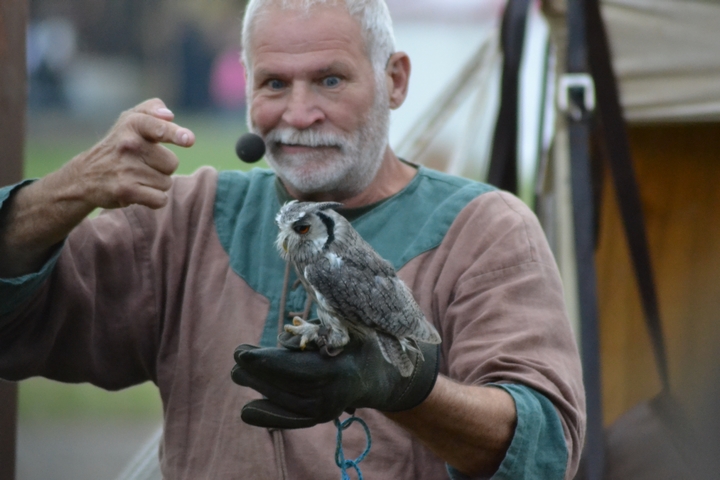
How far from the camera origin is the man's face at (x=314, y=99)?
2199mm

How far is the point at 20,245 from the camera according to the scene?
2.02 metres

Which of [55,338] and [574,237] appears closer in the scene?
[55,338]

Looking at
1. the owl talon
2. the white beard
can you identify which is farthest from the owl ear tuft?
the white beard

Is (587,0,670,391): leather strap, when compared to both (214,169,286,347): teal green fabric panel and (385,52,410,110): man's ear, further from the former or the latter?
(214,169,286,347): teal green fabric panel

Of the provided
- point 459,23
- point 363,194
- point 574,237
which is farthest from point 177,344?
point 459,23

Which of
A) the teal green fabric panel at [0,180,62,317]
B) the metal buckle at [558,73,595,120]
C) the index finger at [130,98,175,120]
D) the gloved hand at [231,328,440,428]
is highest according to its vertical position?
the index finger at [130,98,175,120]

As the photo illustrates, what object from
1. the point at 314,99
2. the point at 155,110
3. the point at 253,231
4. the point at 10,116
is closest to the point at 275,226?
the point at 253,231

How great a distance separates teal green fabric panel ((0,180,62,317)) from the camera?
1.99 m

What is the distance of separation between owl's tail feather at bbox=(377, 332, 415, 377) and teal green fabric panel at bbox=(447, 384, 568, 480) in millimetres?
244

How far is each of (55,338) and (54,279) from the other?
0.14 metres

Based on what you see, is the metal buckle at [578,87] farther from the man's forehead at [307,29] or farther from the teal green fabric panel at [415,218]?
the man's forehead at [307,29]

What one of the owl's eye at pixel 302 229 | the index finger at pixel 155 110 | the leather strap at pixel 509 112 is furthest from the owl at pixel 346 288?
the leather strap at pixel 509 112

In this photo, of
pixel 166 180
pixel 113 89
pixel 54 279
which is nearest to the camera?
pixel 166 180

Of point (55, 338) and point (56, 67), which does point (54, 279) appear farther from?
point (56, 67)
